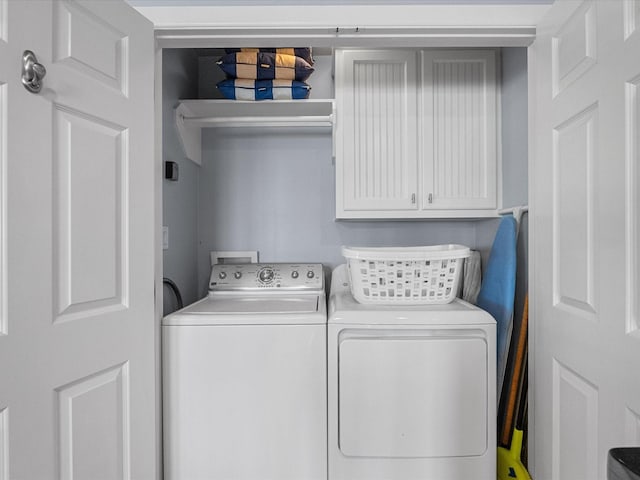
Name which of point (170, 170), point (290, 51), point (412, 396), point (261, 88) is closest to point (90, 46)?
point (170, 170)

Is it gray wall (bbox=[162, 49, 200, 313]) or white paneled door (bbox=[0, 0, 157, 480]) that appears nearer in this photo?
white paneled door (bbox=[0, 0, 157, 480])

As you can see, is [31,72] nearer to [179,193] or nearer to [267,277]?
Answer: [179,193]

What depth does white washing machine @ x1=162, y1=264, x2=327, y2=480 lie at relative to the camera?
4.90 feet

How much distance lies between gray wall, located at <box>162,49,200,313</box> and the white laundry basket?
95 cm

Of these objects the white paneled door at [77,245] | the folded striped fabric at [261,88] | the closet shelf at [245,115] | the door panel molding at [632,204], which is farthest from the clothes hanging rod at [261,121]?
the door panel molding at [632,204]

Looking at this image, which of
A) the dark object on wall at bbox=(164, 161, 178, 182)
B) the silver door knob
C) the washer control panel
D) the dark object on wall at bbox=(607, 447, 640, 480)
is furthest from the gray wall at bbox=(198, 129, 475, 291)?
the dark object on wall at bbox=(607, 447, 640, 480)

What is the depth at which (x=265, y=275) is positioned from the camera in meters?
2.11

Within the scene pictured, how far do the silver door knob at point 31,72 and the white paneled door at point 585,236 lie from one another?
1.44 m

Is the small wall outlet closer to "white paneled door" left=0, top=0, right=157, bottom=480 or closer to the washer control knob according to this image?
the washer control knob

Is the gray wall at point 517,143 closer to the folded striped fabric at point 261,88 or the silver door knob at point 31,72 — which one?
the folded striped fabric at point 261,88

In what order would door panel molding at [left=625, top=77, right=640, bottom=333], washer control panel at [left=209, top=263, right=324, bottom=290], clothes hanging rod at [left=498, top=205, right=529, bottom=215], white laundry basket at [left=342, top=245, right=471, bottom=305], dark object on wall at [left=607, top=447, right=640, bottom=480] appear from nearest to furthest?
dark object on wall at [left=607, top=447, right=640, bottom=480]
door panel molding at [left=625, top=77, right=640, bottom=333]
white laundry basket at [left=342, top=245, right=471, bottom=305]
clothes hanging rod at [left=498, top=205, right=529, bottom=215]
washer control panel at [left=209, top=263, right=324, bottom=290]

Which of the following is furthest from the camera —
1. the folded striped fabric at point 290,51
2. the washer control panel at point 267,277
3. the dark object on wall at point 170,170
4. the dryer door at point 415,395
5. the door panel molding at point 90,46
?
the washer control panel at point 267,277

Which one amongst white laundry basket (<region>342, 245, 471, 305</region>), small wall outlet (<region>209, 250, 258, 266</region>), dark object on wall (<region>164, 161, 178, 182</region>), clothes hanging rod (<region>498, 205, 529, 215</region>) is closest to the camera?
white laundry basket (<region>342, 245, 471, 305</region>)

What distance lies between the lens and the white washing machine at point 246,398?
1.49 meters
